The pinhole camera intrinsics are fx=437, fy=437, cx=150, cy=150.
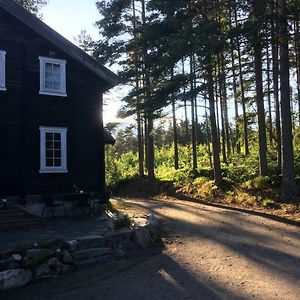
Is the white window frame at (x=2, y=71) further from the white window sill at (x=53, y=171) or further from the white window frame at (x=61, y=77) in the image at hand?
the white window sill at (x=53, y=171)

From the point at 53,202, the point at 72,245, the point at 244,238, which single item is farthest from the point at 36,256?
the point at 53,202

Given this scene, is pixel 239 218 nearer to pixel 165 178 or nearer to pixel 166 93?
pixel 166 93

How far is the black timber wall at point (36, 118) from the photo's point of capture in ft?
50.9

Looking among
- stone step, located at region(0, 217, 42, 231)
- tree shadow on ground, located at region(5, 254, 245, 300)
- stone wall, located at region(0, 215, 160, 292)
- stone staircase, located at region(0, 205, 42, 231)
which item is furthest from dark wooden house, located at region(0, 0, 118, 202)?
tree shadow on ground, located at region(5, 254, 245, 300)

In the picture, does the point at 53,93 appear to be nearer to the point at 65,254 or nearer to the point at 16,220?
the point at 16,220

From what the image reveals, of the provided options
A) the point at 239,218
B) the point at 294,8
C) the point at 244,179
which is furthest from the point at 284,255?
the point at 244,179

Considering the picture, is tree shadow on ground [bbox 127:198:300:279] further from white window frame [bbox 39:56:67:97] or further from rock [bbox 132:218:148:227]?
white window frame [bbox 39:56:67:97]

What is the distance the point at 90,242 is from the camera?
10.5 metres

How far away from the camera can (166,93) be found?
21.5 metres

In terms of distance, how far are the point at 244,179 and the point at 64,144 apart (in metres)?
10.0

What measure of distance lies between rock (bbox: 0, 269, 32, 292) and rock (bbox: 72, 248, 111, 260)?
1.29 meters

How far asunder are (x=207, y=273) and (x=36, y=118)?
956cm

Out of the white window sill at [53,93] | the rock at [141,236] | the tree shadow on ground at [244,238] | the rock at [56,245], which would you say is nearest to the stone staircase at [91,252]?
the rock at [56,245]

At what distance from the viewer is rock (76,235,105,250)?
10.2 metres
